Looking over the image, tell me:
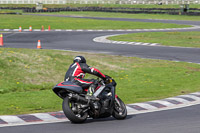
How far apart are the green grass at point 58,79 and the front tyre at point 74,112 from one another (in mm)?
1849

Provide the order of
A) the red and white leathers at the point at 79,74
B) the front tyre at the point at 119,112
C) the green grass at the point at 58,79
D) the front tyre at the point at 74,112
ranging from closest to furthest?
1. the front tyre at the point at 74,112
2. the red and white leathers at the point at 79,74
3. the front tyre at the point at 119,112
4. the green grass at the point at 58,79

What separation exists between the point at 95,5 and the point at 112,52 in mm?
81324

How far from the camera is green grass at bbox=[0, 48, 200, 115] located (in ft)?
41.7

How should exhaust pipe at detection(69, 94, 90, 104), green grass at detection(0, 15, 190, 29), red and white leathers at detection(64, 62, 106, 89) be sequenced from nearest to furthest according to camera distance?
1. exhaust pipe at detection(69, 94, 90, 104)
2. red and white leathers at detection(64, 62, 106, 89)
3. green grass at detection(0, 15, 190, 29)

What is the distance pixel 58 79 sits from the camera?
17.0 m

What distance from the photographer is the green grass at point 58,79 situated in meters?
12.7

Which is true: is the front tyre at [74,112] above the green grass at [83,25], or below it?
above

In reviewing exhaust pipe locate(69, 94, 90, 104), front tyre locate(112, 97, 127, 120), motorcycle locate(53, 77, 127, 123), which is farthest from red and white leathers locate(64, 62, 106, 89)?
front tyre locate(112, 97, 127, 120)

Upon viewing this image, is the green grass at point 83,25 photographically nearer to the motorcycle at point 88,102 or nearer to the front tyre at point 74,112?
the motorcycle at point 88,102

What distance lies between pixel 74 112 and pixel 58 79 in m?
7.45

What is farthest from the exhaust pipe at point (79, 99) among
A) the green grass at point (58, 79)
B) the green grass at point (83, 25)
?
the green grass at point (83, 25)

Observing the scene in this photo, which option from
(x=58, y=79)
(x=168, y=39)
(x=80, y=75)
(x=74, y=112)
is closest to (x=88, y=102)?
(x=74, y=112)

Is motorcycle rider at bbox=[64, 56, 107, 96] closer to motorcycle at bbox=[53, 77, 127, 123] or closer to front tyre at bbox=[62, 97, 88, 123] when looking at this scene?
motorcycle at bbox=[53, 77, 127, 123]

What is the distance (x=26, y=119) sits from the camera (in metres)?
10.0
